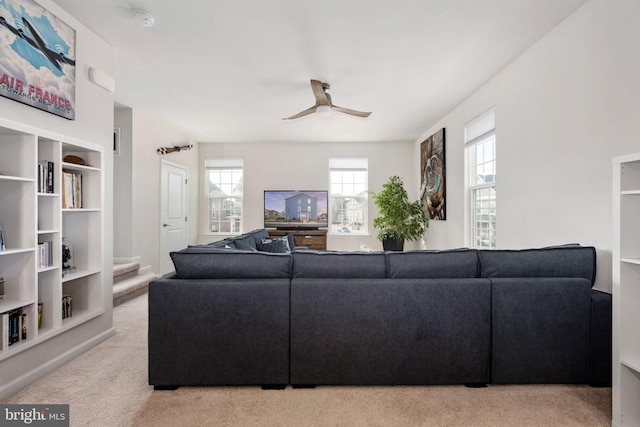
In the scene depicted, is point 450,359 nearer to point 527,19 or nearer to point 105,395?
point 105,395

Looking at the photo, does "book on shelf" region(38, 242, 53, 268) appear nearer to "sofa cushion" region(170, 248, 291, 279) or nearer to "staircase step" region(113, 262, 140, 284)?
"sofa cushion" region(170, 248, 291, 279)

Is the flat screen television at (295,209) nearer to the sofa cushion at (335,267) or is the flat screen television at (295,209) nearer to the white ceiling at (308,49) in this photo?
the white ceiling at (308,49)

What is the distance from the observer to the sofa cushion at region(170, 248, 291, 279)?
1.97 meters

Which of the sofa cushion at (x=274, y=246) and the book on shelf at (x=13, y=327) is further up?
the sofa cushion at (x=274, y=246)

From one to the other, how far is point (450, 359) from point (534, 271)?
758 millimetres

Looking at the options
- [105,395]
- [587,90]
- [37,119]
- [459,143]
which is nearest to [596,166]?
[587,90]

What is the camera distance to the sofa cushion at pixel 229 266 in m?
1.97

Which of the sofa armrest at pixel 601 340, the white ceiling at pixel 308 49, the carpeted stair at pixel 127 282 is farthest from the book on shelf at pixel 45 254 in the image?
the sofa armrest at pixel 601 340

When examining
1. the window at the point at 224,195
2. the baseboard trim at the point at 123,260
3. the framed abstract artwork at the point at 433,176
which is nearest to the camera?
the baseboard trim at the point at 123,260

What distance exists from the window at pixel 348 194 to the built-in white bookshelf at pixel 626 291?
5.11 metres

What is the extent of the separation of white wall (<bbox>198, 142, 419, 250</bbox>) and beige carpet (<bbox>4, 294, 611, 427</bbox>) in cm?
466

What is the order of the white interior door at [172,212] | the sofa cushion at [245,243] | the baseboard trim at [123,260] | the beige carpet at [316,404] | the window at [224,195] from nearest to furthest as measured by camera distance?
1. the beige carpet at [316,404]
2. the sofa cushion at [245,243]
3. the baseboard trim at [123,260]
4. the white interior door at [172,212]
5. the window at [224,195]

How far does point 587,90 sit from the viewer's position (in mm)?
2207

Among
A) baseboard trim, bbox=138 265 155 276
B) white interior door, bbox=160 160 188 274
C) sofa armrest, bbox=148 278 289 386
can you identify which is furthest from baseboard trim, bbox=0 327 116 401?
white interior door, bbox=160 160 188 274
